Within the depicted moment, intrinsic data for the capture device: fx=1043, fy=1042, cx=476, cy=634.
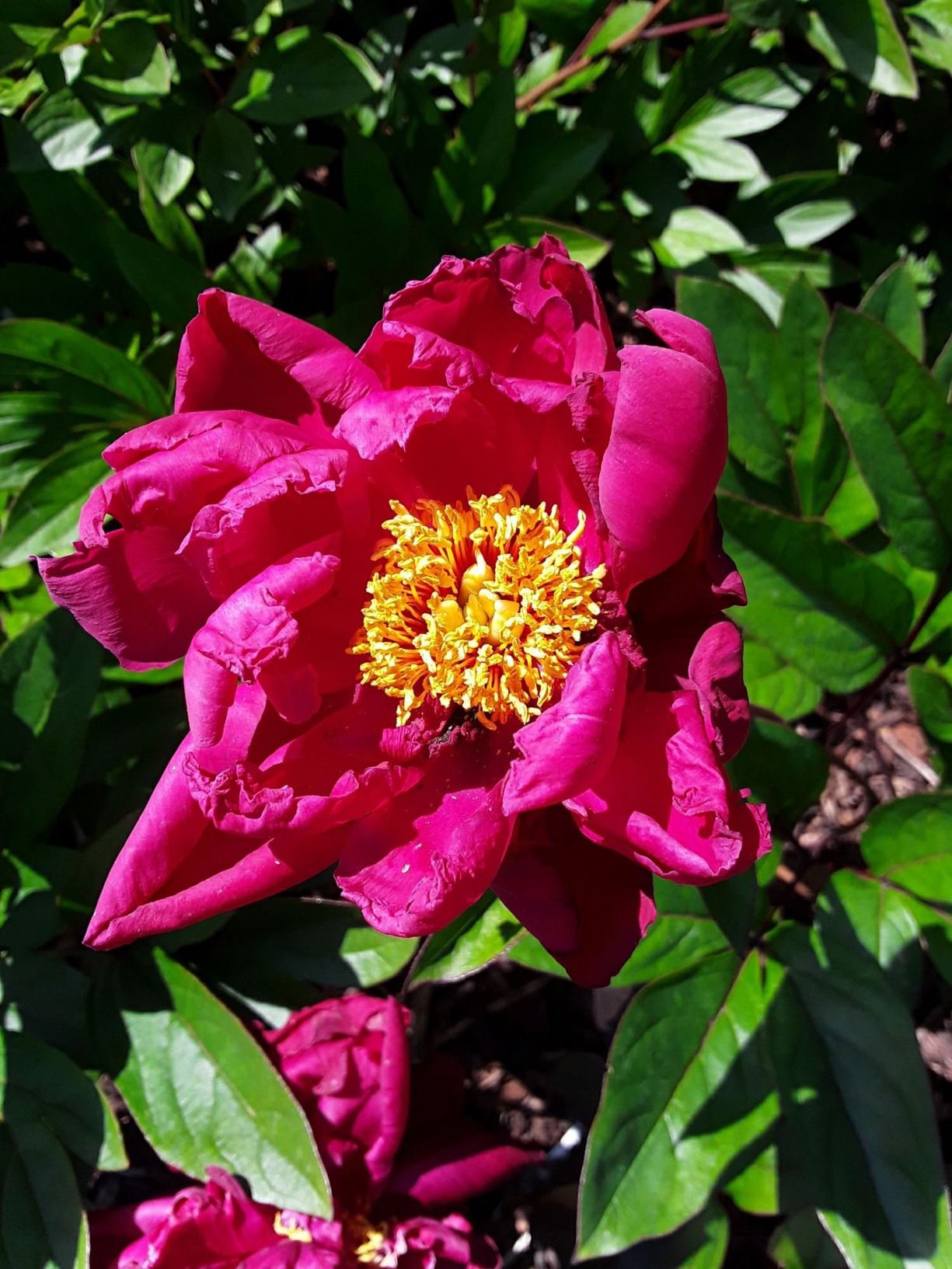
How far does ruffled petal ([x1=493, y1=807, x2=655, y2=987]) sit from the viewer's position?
3.64ft

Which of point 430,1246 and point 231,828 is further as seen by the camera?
point 430,1246

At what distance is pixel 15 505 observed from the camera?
1.64 m

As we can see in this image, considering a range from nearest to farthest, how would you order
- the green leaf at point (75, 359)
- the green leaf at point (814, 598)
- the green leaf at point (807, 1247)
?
the green leaf at point (814, 598)
the green leaf at point (75, 359)
the green leaf at point (807, 1247)

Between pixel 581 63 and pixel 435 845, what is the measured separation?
5.00ft

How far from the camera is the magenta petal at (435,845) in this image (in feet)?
3.32

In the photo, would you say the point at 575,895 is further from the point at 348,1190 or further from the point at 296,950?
the point at 348,1190

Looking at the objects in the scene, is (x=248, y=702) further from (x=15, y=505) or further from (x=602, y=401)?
(x=15, y=505)

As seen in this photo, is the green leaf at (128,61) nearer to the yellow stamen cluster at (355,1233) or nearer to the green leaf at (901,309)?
the green leaf at (901,309)

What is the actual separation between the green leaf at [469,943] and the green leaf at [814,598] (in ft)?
1.78

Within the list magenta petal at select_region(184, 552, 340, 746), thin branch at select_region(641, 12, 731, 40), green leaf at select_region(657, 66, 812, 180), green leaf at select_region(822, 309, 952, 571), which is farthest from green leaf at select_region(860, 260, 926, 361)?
magenta petal at select_region(184, 552, 340, 746)

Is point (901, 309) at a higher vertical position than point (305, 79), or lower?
lower

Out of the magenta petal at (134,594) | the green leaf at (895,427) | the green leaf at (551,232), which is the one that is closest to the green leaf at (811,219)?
the green leaf at (551,232)

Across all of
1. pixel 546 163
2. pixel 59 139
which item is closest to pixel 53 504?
pixel 59 139

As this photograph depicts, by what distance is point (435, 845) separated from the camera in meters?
1.12
